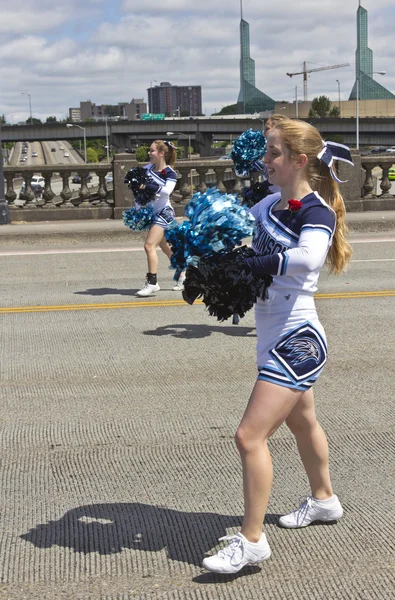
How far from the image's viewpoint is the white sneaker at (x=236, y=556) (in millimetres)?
3750

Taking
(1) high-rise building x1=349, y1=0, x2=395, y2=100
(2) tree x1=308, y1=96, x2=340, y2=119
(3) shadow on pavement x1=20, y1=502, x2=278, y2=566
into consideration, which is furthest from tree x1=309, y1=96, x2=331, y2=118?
(3) shadow on pavement x1=20, y1=502, x2=278, y2=566

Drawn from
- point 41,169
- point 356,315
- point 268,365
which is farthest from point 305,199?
point 41,169

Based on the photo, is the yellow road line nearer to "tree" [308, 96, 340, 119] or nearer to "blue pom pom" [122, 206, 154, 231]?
"blue pom pom" [122, 206, 154, 231]

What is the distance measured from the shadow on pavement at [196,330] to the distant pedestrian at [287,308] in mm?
4713

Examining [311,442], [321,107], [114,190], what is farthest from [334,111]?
[311,442]

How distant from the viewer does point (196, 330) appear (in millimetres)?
9039

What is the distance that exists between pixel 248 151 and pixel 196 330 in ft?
6.15

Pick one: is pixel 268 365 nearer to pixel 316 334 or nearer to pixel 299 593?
pixel 316 334

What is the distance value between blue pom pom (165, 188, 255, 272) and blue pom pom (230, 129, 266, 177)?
15.0ft

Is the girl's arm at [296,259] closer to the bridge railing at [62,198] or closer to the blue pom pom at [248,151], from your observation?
the blue pom pom at [248,151]

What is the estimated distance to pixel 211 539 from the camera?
4199 mm

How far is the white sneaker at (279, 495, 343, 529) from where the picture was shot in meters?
4.28

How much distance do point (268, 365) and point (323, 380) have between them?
3.36 metres

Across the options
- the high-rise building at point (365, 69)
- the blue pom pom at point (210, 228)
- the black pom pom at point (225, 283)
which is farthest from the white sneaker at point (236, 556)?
the high-rise building at point (365, 69)
